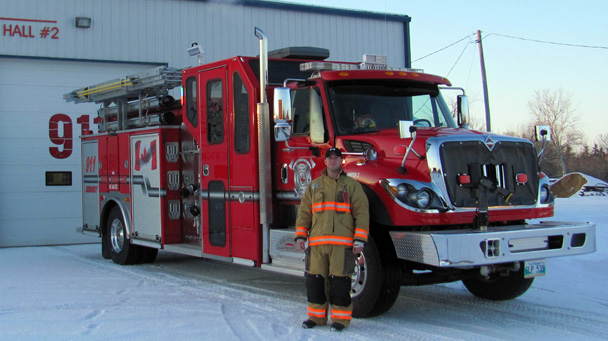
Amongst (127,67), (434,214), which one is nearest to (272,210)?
(434,214)

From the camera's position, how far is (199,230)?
385 inches

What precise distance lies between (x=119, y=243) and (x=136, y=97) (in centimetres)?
255

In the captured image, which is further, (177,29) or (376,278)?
(177,29)

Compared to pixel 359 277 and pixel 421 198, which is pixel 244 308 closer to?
pixel 359 277

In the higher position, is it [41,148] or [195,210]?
[41,148]

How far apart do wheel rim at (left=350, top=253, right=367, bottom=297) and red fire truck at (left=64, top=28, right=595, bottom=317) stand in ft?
0.04

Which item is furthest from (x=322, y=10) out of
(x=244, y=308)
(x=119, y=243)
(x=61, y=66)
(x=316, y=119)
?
(x=244, y=308)

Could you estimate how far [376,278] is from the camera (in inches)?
250

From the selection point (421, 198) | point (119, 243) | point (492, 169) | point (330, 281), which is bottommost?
point (119, 243)

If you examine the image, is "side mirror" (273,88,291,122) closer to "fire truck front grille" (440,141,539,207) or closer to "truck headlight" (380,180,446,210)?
"truck headlight" (380,180,446,210)

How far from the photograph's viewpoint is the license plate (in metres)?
6.73

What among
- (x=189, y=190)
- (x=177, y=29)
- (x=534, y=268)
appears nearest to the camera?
(x=534, y=268)

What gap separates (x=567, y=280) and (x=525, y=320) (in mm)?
2455

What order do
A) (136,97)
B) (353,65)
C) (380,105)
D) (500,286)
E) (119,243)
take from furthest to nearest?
(119,243) → (136,97) → (353,65) → (500,286) → (380,105)
